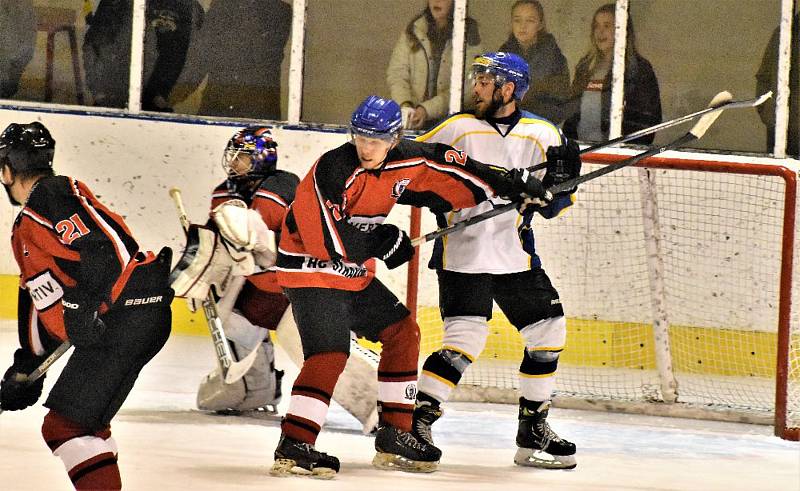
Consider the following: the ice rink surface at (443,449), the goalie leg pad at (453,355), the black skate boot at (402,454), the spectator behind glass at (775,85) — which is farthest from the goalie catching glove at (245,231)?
the spectator behind glass at (775,85)

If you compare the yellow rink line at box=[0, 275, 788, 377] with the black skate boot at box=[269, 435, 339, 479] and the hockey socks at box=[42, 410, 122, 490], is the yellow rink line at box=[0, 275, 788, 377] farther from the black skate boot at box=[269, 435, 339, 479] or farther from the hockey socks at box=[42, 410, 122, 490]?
the hockey socks at box=[42, 410, 122, 490]

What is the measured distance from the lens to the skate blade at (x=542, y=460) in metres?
4.20

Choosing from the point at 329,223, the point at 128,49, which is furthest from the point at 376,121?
the point at 128,49

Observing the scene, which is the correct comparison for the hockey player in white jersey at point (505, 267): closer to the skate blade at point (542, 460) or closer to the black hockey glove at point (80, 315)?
the skate blade at point (542, 460)

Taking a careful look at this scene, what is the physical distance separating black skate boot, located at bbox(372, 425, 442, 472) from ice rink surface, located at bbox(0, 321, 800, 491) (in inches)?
1.6

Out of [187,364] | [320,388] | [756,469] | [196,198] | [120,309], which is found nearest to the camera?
[120,309]

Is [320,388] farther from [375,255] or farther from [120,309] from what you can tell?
[120,309]

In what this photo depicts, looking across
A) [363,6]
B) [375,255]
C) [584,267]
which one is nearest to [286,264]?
[375,255]

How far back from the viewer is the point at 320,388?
3.73 metres

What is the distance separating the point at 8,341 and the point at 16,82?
1371 millimetres

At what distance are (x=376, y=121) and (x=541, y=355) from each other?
944 mm

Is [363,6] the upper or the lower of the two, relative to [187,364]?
upper

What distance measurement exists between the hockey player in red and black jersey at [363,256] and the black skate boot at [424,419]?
71mm

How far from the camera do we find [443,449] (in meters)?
4.42
